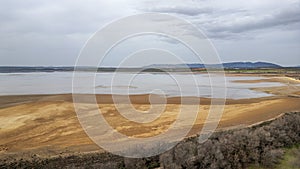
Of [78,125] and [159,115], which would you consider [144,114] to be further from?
[78,125]

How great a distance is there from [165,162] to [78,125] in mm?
9103

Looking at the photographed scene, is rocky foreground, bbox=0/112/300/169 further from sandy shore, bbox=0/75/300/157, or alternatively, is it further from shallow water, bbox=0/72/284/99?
shallow water, bbox=0/72/284/99

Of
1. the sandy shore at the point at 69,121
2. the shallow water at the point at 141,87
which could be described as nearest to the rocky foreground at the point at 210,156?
the sandy shore at the point at 69,121

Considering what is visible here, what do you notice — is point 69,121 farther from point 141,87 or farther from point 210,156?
point 141,87

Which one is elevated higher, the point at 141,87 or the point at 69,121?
the point at 141,87

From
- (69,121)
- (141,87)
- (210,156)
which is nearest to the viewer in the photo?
(210,156)

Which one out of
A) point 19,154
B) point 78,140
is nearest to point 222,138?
point 78,140

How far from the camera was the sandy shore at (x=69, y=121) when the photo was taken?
46.2 ft

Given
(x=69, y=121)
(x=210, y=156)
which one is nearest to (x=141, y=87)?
(x=69, y=121)

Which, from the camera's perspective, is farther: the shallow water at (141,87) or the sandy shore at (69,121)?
the shallow water at (141,87)

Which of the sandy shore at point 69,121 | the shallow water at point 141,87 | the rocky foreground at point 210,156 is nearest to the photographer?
the rocky foreground at point 210,156

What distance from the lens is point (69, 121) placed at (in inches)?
734

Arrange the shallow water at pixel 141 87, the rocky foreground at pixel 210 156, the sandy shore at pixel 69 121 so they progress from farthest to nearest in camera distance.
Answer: the shallow water at pixel 141 87, the sandy shore at pixel 69 121, the rocky foreground at pixel 210 156

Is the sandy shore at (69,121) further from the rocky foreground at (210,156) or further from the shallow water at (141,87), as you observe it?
the shallow water at (141,87)
